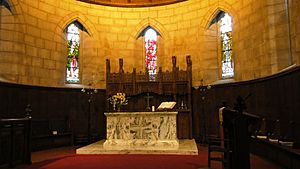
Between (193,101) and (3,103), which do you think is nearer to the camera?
(3,103)

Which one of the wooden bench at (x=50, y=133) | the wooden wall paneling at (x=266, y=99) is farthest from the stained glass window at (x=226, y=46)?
the wooden bench at (x=50, y=133)

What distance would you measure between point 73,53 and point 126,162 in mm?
7031

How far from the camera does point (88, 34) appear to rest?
12.8m

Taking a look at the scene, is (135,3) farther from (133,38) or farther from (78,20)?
(78,20)

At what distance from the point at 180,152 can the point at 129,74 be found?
15.4 feet

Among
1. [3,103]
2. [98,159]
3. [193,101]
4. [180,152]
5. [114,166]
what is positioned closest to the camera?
[114,166]

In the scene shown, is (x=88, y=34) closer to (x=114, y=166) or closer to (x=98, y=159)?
(x=98, y=159)

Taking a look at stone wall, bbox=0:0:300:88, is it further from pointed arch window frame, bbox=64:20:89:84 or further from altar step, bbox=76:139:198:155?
altar step, bbox=76:139:198:155

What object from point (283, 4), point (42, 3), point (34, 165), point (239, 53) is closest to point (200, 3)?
point (239, 53)

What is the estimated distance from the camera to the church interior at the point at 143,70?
8625mm

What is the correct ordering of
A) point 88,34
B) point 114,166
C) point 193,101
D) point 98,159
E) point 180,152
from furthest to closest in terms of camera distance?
point 88,34 → point 193,101 → point 180,152 → point 98,159 → point 114,166

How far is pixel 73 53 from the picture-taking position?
12586mm

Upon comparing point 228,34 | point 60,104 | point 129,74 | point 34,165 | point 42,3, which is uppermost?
point 42,3

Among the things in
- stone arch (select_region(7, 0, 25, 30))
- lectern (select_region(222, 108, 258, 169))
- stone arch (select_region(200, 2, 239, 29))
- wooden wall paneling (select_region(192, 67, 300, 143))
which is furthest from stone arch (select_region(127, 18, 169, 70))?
lectern (select_region(222, 108, 258, 169))
